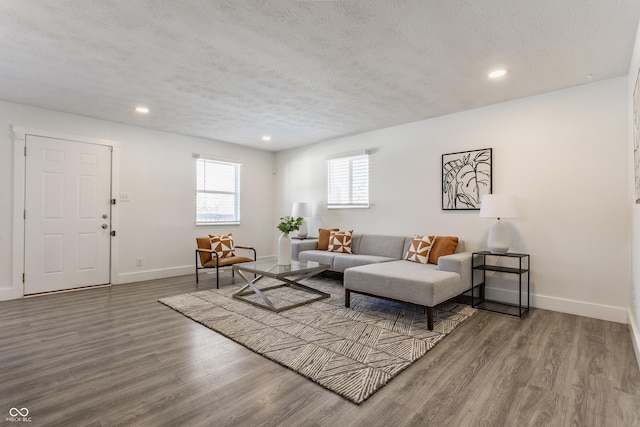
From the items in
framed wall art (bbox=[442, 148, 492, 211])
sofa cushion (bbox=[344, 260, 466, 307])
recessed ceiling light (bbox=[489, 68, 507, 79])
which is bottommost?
sofa cushion (bbox=[344, 260, 466, 307])

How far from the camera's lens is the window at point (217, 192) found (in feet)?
18.9

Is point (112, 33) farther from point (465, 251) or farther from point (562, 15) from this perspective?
point (465, 251)

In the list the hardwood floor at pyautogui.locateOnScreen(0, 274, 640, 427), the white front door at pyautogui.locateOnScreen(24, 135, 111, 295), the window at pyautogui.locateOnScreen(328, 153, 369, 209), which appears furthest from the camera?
the window at pyautogui.locateOnScreen(328, 153, 369, 209)

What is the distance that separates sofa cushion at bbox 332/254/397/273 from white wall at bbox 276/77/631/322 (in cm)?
68

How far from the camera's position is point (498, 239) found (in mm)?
3586

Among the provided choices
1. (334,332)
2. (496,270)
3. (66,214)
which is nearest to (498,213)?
(496,270)

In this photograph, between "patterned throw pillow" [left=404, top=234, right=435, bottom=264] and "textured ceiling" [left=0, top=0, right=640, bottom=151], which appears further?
"patterned throw pillow" [left=404, top=234, right=435, bottom=264]

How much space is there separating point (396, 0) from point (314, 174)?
4.15 metres

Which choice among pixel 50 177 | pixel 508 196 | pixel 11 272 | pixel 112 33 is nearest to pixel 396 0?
pixel 112 33

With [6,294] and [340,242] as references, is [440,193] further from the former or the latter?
[6,294]

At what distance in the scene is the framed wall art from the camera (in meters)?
4.00

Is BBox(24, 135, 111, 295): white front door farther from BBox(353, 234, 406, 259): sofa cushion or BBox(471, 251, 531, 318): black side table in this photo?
BBox(471, 251, 531, 318): black side table

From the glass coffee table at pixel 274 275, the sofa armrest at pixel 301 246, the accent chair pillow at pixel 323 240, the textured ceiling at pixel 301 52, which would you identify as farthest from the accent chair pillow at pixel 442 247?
the sofa armrest at pixel 301 246

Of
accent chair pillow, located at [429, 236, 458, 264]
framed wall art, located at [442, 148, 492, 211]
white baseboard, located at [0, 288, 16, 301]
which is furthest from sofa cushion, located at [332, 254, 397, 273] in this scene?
white baseboard, located at [0, 288, 16, 301]
